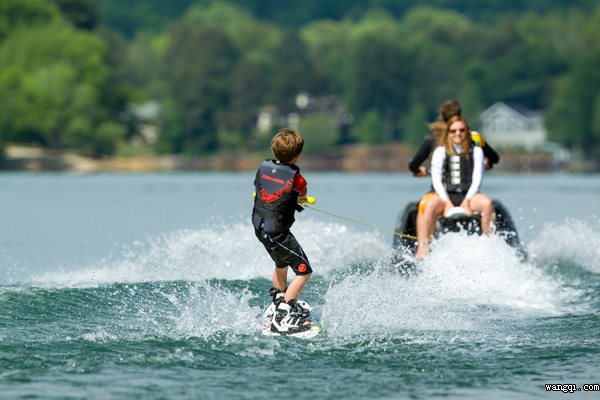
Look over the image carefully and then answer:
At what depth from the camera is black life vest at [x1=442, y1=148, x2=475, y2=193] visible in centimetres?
1641

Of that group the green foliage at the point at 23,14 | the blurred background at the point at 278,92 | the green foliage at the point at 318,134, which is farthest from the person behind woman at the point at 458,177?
the green foliage at the point at 318,134

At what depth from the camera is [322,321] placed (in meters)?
12.0

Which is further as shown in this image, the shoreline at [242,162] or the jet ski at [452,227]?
the shoreline at [242,162]

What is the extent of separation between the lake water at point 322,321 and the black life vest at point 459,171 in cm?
71

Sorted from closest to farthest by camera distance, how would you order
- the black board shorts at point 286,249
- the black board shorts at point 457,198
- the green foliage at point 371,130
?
1. the black board shorts at point 286,249
2. the black board shorts at point 457,198
3. the green foliage at point 371,130

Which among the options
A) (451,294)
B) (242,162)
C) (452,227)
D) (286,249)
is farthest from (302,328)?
(242,162)

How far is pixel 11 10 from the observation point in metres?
117

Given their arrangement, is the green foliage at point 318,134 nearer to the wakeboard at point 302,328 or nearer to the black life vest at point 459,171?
the black life vest at point 459,171

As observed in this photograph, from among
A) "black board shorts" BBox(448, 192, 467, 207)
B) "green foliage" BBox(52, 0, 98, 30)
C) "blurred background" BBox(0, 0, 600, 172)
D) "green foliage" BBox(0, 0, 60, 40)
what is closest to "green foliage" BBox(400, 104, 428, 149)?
"blurred background" BBox(0, 0, 600, 172)

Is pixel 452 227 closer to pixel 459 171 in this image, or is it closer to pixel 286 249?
pixel 459 171

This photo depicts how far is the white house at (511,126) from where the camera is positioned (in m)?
156

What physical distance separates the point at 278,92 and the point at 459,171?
135 m

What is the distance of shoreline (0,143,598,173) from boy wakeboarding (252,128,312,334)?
77175 millimetres

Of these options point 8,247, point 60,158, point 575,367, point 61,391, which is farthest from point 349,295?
point 60,158
